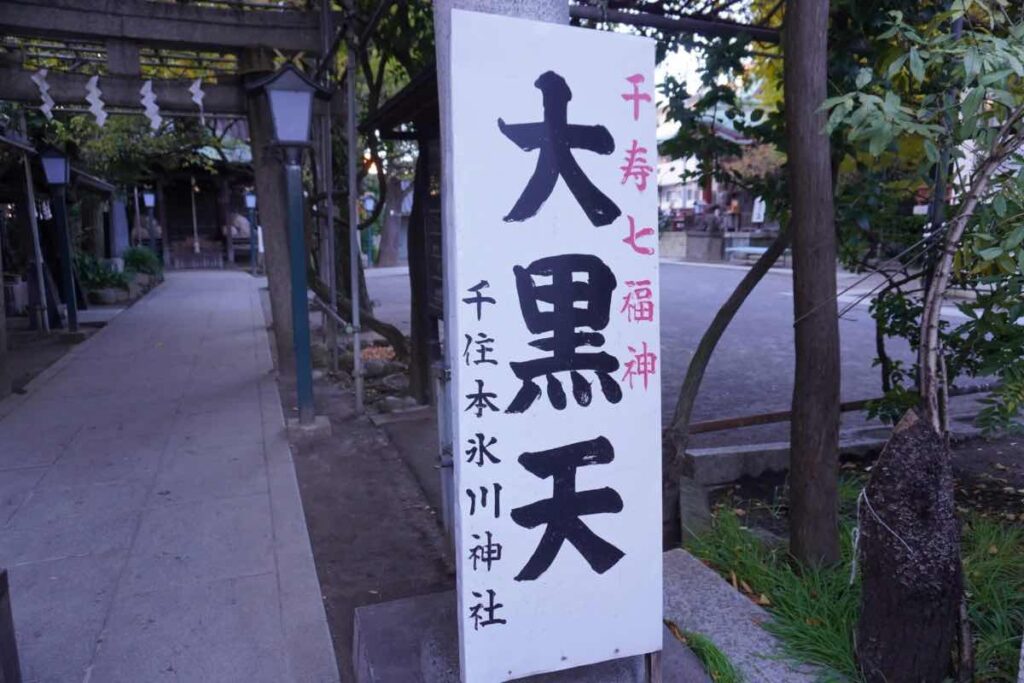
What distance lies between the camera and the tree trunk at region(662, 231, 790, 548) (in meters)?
4.13

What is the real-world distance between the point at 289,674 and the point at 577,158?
244 cm

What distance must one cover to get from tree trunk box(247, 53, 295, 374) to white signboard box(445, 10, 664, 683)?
594 cm

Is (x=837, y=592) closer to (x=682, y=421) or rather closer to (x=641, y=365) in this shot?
(x=682, y=421)

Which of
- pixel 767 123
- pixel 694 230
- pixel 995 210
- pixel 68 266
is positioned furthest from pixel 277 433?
pixel 694 230

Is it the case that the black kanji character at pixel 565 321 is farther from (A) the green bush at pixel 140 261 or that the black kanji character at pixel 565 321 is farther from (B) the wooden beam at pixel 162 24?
(A) the green bush at pixel 140 261

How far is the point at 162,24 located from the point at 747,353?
27.7 ft

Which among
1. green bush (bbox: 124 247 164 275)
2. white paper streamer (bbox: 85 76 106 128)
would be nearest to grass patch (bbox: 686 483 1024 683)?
white paper streamer (bbox: 85 76 106 128)

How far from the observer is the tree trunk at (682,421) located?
413cm

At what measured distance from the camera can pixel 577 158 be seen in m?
2.40

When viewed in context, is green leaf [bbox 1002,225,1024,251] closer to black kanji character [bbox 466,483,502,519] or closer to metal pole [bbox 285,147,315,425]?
black kanji character [bbox 466,483,502,519]

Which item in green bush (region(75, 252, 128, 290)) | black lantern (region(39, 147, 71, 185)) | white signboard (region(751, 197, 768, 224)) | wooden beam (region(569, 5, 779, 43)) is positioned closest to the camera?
wooden beam (region(569, 5, 779, 43))

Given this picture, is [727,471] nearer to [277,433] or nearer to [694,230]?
[277,433]

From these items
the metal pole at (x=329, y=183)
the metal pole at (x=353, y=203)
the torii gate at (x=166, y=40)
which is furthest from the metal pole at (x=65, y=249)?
the metal pole at (x=353, y=203)

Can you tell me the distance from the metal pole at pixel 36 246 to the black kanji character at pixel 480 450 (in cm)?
1120
